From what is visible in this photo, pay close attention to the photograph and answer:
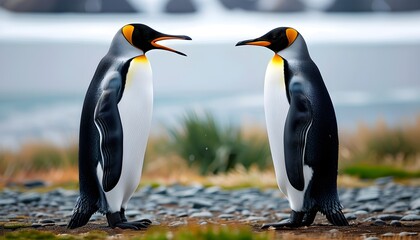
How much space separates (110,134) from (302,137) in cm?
105

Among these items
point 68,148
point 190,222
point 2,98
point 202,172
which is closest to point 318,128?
point 190,222

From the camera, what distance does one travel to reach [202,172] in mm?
7777

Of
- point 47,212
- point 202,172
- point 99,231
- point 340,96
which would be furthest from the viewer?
point 340,96

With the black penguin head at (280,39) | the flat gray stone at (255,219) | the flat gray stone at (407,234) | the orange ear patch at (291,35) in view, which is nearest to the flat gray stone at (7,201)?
the flat gray stone at (255,219)

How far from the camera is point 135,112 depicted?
4254 mm

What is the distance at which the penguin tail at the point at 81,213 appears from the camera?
4312mm

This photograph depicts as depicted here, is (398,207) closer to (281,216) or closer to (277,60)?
(281,216)

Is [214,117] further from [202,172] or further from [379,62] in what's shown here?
[379,62]

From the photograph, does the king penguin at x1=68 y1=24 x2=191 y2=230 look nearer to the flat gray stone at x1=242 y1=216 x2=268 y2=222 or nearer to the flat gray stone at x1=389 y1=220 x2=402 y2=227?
the flat gray stone at x1=242 y1=216 x2=268 y2=222

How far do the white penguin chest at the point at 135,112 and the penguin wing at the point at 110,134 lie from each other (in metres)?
0.05

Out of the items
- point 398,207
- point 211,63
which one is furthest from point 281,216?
point 211,63

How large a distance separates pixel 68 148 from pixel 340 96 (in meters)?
3.73

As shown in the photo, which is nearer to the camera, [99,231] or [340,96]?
[99,231]

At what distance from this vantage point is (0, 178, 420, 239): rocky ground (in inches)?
174
